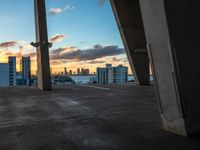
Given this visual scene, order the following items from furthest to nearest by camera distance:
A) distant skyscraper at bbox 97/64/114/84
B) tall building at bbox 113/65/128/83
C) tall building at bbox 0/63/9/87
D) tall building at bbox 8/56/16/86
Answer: tall building at bbox 8/56/16/86 < tall building at bbox 0/63/9/87 < distant skyscraper at bbox 97/64/114/84 < tall building at bbox 113/65/128/83

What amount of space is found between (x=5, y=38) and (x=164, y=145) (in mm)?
36033

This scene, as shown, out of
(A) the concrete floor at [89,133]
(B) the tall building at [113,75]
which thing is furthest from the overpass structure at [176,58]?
(B) the tall building at [113,75]

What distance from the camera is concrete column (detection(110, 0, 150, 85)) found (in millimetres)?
21266

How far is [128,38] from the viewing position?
21.6 meters

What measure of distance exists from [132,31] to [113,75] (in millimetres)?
33841

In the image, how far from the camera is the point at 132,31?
2161cm

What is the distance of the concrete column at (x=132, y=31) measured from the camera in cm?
2127

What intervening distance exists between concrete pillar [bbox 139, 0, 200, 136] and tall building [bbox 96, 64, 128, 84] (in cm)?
4887

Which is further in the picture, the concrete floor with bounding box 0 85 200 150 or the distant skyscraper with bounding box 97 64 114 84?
the distant skyscraper with bounding box 97 64 114 84

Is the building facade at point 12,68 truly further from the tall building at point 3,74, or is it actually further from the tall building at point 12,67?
the tall building at point 3,74

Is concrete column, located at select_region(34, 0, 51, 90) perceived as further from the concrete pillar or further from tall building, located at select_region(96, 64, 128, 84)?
tall building, located at select_region(96, 64, 128, 84)

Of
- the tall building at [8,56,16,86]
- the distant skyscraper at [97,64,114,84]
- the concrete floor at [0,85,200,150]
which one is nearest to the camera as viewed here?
the concrete floor at [0,85,200,150]

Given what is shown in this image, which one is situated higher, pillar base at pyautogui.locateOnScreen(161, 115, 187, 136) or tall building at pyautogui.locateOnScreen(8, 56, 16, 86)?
tall building at pyautogui.locateOnScreen(8, 56, 16, 86)

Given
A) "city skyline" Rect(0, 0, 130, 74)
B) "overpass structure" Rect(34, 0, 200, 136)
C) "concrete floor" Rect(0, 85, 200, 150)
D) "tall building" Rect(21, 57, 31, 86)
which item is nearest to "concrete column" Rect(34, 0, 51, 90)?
"city skyline" Rect(0, 0, 130, 74)
